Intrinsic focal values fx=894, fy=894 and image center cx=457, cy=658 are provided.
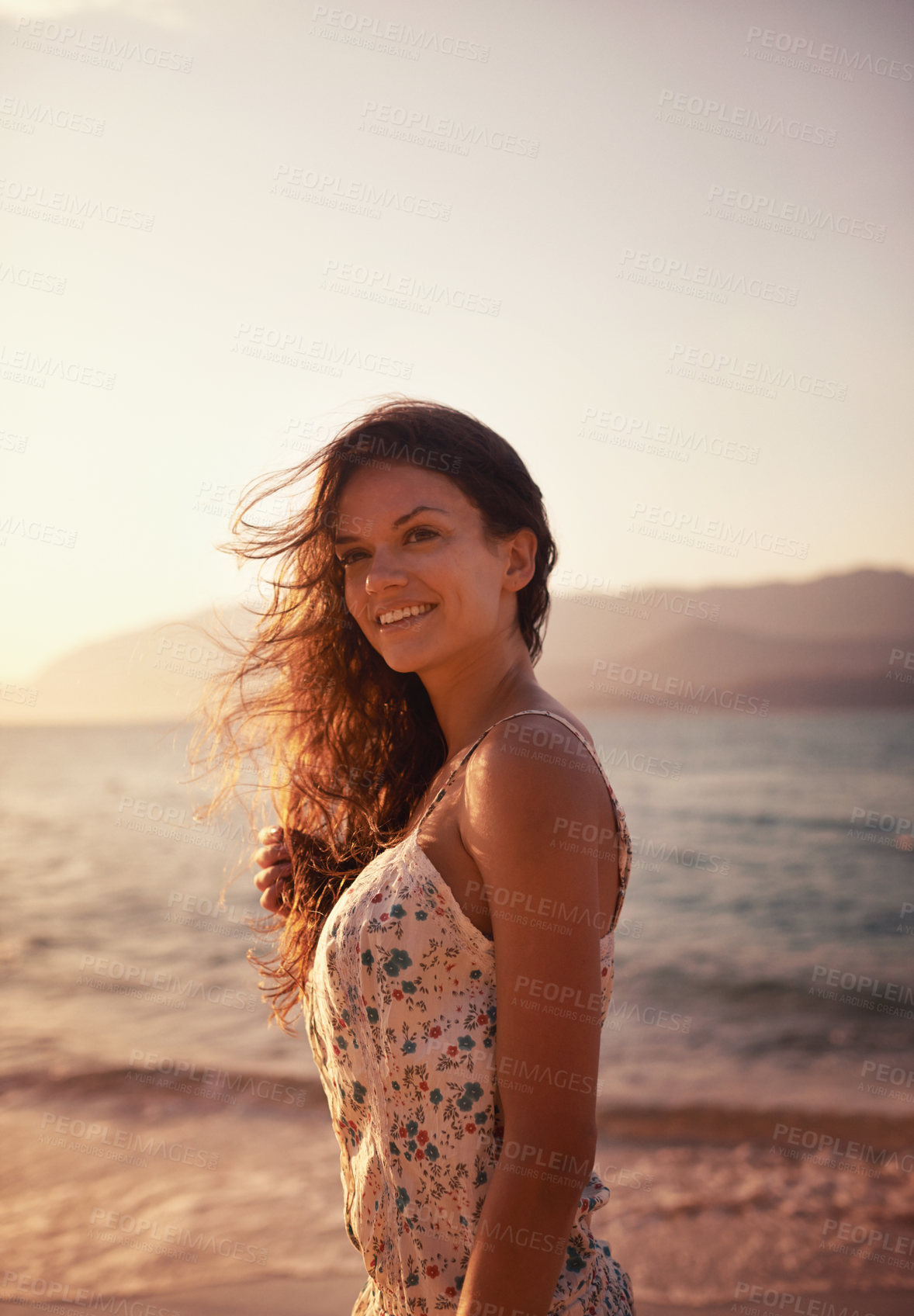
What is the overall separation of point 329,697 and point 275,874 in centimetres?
51

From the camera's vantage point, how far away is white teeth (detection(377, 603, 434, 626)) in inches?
73.9

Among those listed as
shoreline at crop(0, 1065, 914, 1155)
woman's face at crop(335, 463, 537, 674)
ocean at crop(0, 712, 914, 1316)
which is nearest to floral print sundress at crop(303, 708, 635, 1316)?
woman's face at crop(335, 463, 537, 674)

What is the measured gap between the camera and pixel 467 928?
4.77 ft

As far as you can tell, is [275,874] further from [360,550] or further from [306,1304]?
[306,1304]

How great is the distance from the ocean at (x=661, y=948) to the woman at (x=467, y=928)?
3.12ft

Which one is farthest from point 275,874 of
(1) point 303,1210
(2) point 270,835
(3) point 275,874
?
(1) point 303,1210

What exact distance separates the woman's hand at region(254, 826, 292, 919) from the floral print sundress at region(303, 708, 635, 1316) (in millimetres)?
786

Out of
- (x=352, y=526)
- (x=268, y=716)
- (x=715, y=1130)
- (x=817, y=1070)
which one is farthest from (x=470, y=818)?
(x=817, y=1070)

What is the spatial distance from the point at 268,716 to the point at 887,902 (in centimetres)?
1477

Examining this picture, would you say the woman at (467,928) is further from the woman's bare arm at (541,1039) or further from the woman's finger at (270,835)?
the woman's finger at (270,835)

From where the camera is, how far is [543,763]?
4.64 ft

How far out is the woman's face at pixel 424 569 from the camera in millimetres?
1849

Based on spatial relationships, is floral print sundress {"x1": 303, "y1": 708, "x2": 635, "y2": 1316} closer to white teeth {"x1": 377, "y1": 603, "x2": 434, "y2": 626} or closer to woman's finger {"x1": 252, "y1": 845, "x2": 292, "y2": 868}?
white teeth {"x1": 377, "y1": 603, "x2": 434, "y2": 626}

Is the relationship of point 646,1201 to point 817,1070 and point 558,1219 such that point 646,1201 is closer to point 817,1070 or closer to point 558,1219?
point 817,1070
